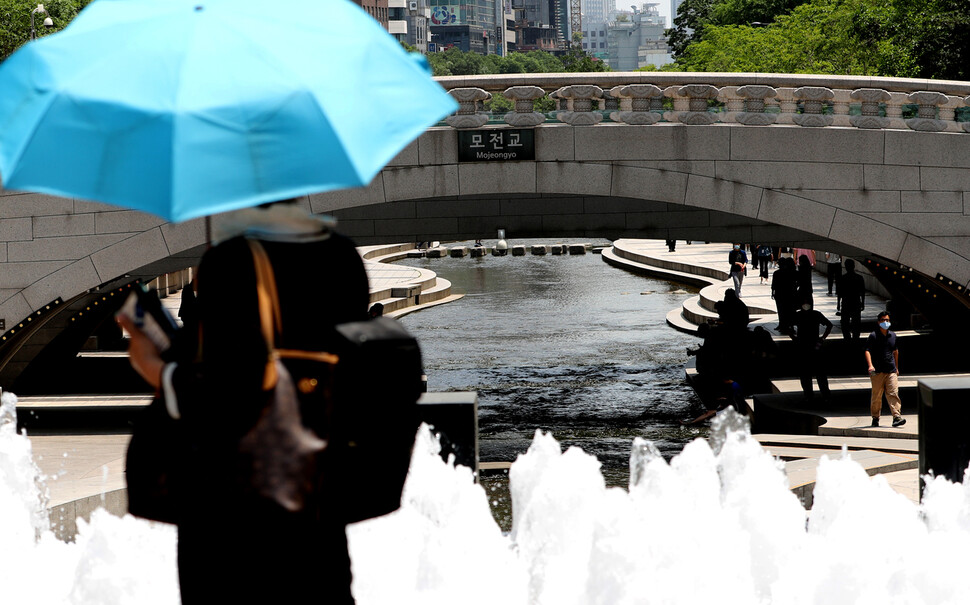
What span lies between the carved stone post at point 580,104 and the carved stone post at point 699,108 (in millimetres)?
1111

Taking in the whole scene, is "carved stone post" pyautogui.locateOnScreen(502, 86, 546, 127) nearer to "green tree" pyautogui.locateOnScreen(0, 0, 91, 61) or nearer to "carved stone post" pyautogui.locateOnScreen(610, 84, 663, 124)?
"carved stone post" pyautogui.locateOnScreen(610, 84, 663, 124)

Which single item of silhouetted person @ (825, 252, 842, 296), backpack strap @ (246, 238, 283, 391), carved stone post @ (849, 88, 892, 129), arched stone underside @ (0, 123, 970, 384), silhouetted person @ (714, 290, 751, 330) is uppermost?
backpack strap @ (246, 238, 283, 391)

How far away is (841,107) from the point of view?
1608cm

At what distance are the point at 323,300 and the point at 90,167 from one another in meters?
0.73

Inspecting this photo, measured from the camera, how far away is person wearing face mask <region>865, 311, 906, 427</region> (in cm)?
1485

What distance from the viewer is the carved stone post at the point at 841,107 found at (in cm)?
1600

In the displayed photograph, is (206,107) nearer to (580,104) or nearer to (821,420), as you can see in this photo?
(580,104)

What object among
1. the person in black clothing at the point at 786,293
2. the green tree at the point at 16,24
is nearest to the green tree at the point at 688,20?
the green tree at the point at 16,24

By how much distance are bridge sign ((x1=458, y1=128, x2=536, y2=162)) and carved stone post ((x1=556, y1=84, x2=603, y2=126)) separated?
54 cm

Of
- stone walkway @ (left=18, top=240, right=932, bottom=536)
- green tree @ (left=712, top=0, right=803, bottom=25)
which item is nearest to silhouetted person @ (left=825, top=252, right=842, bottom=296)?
stone walkway @ (left=18, top=240, right=932, bottom=536)

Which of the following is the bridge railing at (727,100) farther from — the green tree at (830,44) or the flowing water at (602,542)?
the green tree at (830,44)

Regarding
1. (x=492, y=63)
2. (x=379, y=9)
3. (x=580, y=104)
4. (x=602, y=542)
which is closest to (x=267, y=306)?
(x=602, y=542)

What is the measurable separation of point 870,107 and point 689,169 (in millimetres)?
2489

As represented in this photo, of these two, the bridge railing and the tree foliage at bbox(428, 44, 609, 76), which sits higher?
the bridge railing
